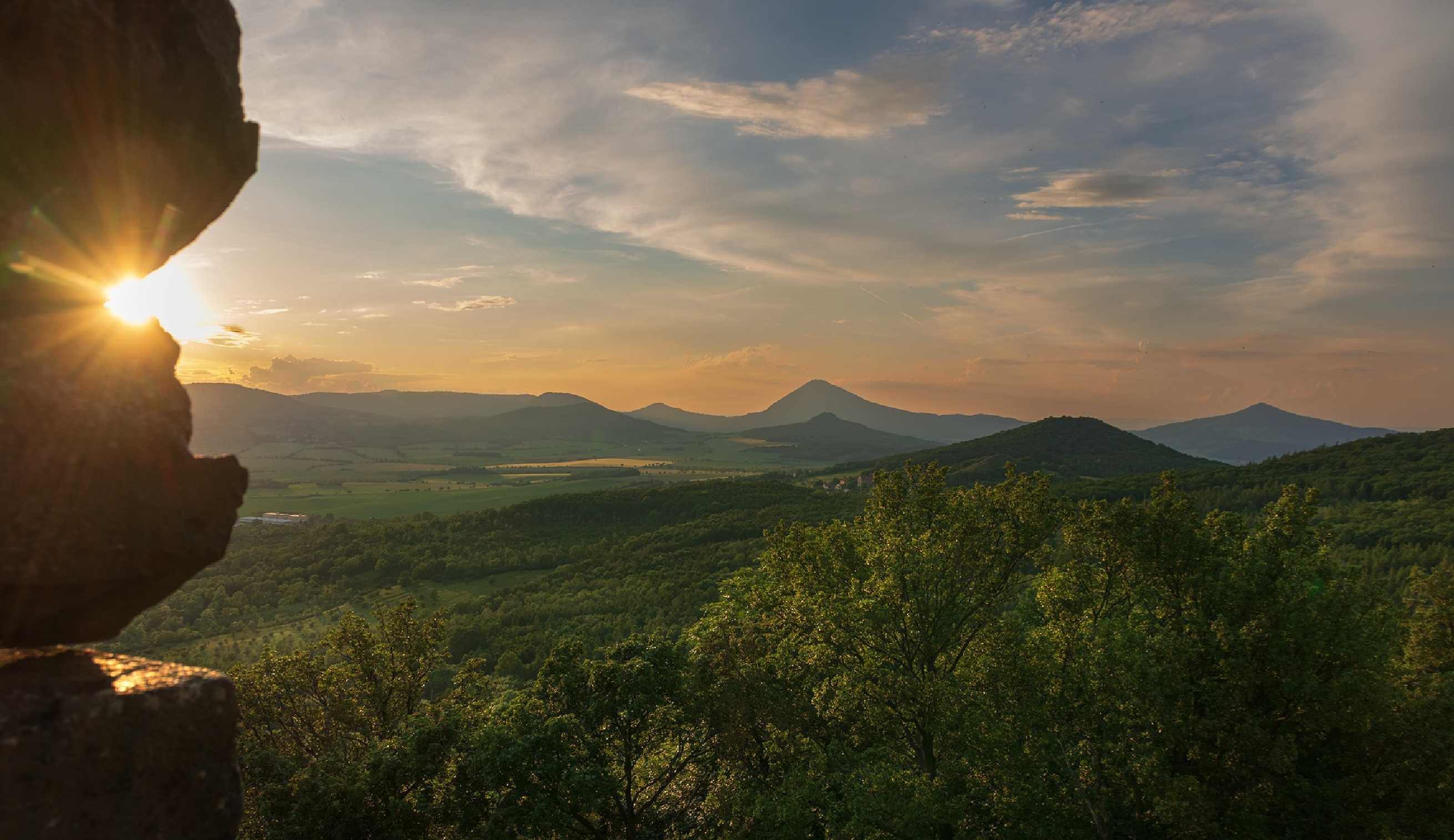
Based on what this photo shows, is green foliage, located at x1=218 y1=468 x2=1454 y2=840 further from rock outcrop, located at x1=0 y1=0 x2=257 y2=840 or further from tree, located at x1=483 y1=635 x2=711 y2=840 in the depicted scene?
rock outcrop, located at x1=0 y1=0 x2=257 y2=840

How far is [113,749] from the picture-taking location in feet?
19.0

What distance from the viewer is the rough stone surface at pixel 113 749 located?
5.33 m

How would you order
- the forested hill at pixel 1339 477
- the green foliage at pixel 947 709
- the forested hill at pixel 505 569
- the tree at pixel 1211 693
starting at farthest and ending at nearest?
the forested hill at pixel 1339 477
the forested hill at pixel 505 569
the tree at pixel 1211 693
the green foliage at pixel 947 709

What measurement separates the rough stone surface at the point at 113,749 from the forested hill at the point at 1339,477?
134 meters

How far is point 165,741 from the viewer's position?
6188mm

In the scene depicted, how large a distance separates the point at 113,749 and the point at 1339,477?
18538cm

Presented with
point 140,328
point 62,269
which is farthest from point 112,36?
point 140,328

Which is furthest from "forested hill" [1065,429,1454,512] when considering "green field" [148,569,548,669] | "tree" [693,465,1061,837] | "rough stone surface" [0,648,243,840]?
"rough stone surface" [0,648,243,840]

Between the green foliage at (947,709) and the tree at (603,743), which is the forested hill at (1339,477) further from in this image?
the tree at (603,743)

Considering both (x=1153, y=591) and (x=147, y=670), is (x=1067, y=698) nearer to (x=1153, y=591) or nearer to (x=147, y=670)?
(x=1153, y=591)

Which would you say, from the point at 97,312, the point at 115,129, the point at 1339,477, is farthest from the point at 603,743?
the point at 1339,477

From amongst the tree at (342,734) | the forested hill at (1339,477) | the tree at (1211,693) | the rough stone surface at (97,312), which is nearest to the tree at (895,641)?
the tree at (1211,693)

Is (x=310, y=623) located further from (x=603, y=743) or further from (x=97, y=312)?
(x=97, y=312)

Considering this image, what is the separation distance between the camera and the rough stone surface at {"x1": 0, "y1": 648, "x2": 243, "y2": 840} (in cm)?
533
